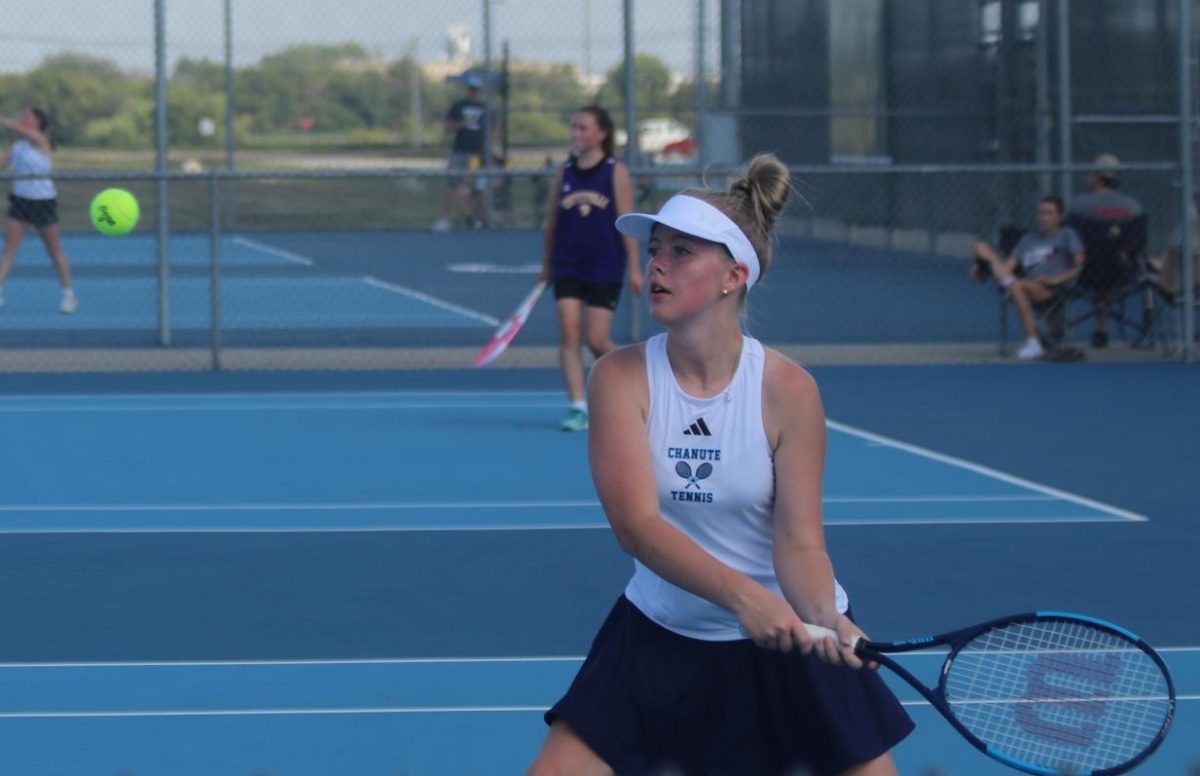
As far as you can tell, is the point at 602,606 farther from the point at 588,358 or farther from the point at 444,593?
the point at 588,358

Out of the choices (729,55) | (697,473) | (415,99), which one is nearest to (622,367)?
(697,473)

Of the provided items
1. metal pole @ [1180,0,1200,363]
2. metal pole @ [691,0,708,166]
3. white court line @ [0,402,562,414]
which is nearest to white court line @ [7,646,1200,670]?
white court line @ [0,402,562,414]

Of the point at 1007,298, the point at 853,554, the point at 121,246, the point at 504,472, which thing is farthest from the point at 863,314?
the point at 121,246

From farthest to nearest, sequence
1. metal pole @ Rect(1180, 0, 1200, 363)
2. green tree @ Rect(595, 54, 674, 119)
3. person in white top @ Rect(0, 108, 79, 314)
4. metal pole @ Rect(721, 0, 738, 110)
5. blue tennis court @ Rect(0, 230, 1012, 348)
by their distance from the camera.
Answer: metal pole @ Rect(721, 0, 738, 110)
green tree @ Rect(595, 54, 674, 119)
blue tennis court @ Rect(0, 230, 1012, 348)
person in white top @ Rect(0, 108, 79, 314)
metal pole @ Rect(1180, 0, 1200, 363)

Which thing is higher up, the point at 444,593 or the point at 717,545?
the point at 717,545

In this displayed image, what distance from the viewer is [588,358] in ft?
48.4

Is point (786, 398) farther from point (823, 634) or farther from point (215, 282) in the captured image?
point (215, 282)

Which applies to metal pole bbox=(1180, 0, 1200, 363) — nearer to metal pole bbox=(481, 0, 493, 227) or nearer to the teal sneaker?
the teal sneaker

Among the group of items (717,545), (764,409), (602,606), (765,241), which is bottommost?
(602,606)

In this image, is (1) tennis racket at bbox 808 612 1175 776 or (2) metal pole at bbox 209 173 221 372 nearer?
(1) tennis racket at bbox 808 612 1175 776

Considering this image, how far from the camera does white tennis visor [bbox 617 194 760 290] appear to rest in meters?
3.60

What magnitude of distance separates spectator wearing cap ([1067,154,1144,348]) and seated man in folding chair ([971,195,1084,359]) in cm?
25

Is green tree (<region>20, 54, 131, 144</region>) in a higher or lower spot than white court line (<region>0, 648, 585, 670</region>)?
higher

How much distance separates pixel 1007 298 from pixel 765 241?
10997mm
